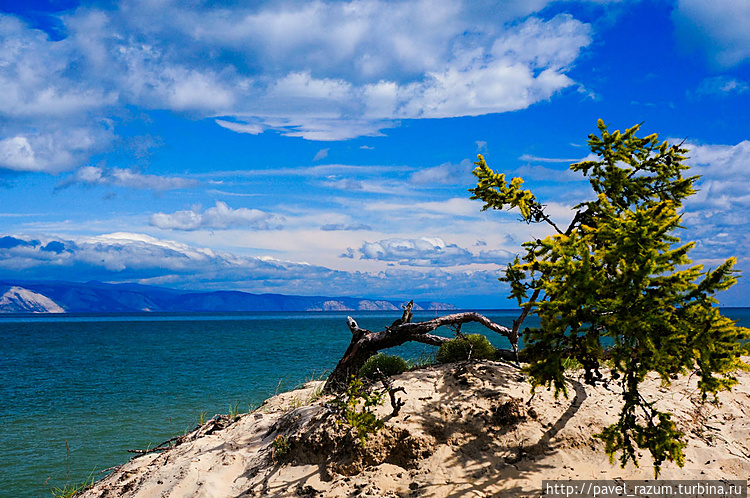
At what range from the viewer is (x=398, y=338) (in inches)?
523

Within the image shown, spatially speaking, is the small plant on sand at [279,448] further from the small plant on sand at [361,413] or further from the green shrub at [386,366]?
the green shrub at [386,366]

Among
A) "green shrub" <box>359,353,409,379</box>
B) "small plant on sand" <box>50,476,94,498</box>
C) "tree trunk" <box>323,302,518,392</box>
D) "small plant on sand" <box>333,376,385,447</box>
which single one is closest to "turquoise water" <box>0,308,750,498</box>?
"small plant on sand" <box>50,476,94,498</box>

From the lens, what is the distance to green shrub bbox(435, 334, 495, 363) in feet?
39.3

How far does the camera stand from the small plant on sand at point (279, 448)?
916 cm

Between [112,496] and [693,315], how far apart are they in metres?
11.0

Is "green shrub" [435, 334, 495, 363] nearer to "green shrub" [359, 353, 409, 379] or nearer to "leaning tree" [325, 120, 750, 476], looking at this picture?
"green shrub" [359, 353, 409, 379]

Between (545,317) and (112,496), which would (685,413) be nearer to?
(545,317)

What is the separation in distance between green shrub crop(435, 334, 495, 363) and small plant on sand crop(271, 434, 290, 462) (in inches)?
177

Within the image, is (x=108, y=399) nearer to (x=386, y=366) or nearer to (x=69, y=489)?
(x=69, y=489)

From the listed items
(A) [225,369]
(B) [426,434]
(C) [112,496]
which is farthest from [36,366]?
(B) [426,434]

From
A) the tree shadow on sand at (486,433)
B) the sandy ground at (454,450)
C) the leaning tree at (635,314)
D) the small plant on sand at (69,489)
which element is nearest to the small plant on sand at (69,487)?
the small plant on sand at (69,489)

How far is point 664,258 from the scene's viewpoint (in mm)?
6707

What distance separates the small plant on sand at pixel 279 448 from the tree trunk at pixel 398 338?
3.35 m

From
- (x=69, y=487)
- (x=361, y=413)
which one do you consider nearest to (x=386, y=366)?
(x=361, y=413)
